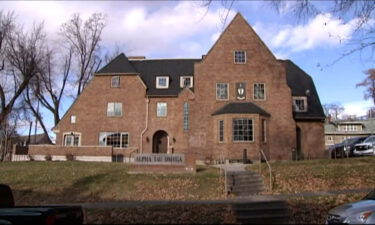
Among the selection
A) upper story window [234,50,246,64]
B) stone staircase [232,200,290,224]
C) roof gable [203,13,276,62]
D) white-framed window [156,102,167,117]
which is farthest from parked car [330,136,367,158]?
stone staircase [232,200,290,224]

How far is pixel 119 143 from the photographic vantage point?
114ft

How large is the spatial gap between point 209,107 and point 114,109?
994 cm

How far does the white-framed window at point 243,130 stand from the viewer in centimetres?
2764

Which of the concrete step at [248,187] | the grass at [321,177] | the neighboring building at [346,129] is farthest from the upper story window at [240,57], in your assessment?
the neighboring building at [346,129]

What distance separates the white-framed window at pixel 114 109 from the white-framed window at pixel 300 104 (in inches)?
599

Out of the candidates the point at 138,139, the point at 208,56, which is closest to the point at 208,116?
the point at 208,56

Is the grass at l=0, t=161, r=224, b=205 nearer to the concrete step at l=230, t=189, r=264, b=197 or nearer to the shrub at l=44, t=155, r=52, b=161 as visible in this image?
the concrete step at l=230, t=189, r=264, b=197

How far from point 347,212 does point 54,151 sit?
29004 millimetres

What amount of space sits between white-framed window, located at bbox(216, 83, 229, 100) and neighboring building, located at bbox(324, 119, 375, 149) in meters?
46.3

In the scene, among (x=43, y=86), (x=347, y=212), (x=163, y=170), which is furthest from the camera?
(x=43, y=86)

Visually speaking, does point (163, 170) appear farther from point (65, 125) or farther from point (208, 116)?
point (65, 125)

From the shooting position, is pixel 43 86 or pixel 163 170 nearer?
pixel 163 170

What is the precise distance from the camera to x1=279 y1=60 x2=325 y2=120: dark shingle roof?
1262 inches

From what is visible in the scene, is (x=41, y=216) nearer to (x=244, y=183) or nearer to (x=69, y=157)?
(x=244, y=183)
